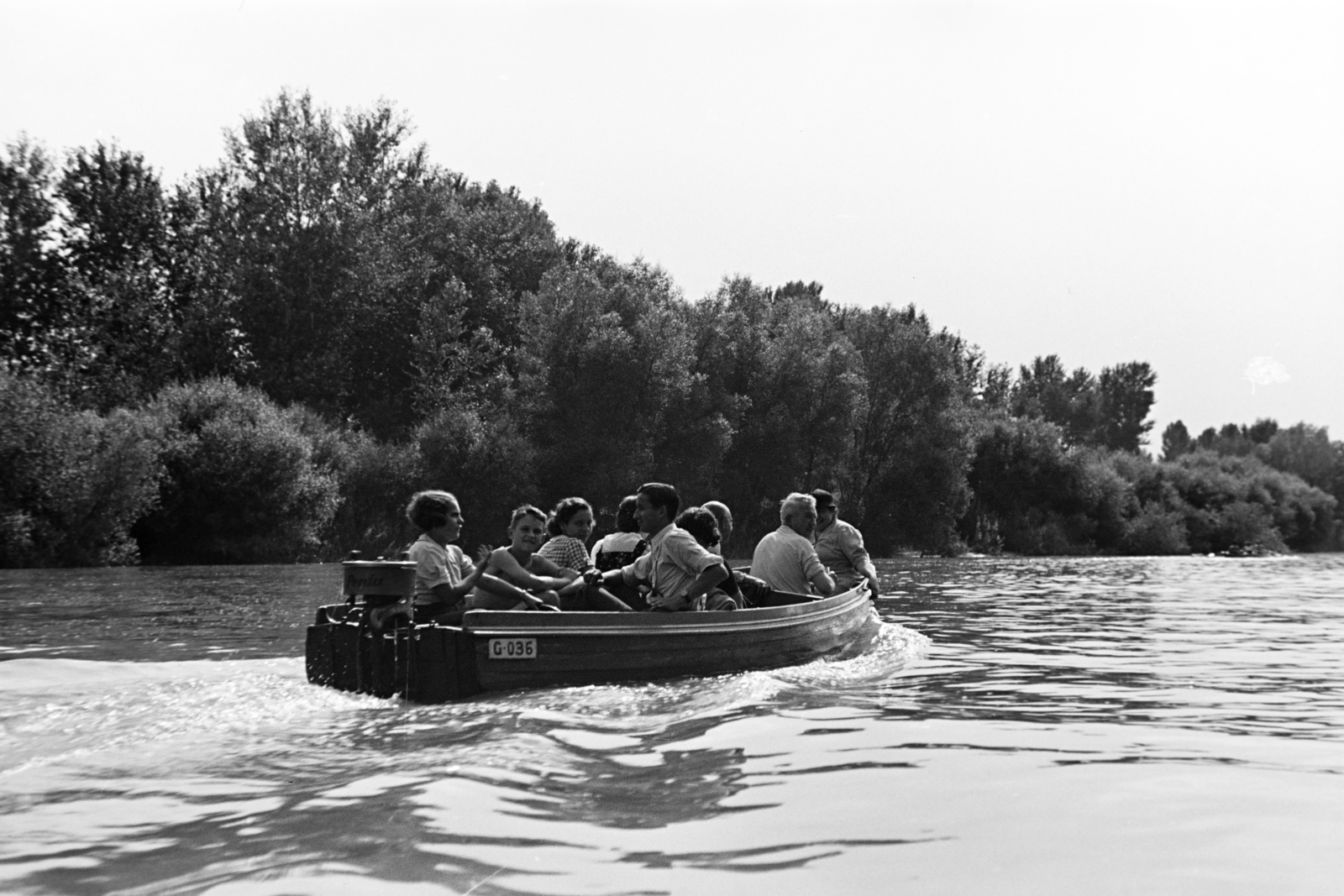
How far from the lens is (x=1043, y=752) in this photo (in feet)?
25.8

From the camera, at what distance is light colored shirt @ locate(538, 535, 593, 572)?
11.2 m

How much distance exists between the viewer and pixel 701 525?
1098 cm

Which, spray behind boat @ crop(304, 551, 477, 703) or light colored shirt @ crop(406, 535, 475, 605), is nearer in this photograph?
spray behind boat @ crop(304, 551, 477, 703)

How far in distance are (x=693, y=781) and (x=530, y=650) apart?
3.01 m

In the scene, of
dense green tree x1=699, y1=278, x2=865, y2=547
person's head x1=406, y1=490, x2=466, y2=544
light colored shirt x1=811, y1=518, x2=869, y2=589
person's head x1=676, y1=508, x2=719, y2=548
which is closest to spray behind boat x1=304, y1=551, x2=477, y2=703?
person's head x1=406, y1=490, x2=466, y2=544

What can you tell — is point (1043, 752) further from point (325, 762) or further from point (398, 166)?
point (398, 166)

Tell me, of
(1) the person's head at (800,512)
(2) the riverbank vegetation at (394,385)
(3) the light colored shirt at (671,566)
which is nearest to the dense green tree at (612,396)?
(2) the riverbank vegetation at (394,385)

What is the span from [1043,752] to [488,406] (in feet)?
124

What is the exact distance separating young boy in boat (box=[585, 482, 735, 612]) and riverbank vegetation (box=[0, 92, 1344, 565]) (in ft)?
77.3

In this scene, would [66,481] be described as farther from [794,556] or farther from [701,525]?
[701,525]

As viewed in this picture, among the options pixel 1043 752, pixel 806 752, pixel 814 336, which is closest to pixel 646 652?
pixel 806 752

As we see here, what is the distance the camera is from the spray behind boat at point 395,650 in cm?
941

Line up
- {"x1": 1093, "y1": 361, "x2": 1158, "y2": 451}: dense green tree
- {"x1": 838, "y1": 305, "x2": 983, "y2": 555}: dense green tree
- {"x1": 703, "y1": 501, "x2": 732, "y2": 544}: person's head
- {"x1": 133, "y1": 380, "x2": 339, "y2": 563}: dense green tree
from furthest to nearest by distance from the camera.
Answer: {"x1": 1093, "y1": 361, "x2": 1158, "y2": 451}: dense green tree
{"x1": 838, "y1": 305, "x2": 983, "y2": 555}: dense green tree
{"x1": 133, "y1": 380, "x2": 339, "y2": 563}: dense green tree
{"x1": 703, "y1": 501, "x2": 732, "y2": 544}: person's head

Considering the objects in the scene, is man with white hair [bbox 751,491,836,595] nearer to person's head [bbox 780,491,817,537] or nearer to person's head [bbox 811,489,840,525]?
person's head [bbox 780,491,817,537]
